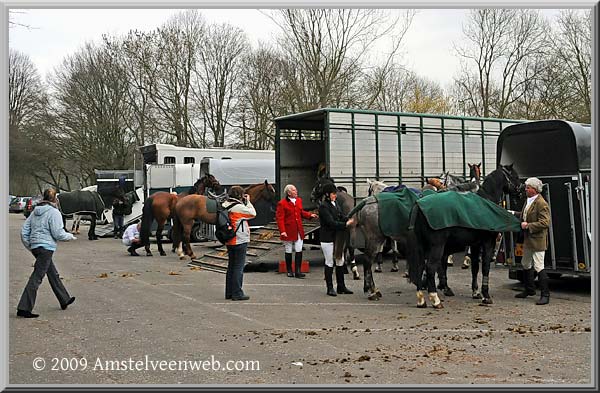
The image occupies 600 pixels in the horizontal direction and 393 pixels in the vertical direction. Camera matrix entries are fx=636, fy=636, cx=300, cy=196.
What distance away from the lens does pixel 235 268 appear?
1057 cm

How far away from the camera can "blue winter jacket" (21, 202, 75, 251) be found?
30.1ft

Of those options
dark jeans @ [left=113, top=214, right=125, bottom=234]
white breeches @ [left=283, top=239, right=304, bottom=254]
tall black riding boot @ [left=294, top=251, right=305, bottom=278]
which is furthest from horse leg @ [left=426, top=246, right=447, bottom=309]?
dark jeans @ [left=113, top=214, right=125, bottom=234]

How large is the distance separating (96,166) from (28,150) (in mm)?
4218

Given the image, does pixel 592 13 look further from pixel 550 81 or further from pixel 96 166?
pixel 96 166

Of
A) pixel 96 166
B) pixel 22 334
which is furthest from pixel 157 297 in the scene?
pixel 96 166

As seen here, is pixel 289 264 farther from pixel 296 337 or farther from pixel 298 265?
pixel 296 337

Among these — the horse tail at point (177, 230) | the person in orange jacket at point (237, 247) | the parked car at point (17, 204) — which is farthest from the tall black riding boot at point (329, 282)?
the parked car at point (17, 204)

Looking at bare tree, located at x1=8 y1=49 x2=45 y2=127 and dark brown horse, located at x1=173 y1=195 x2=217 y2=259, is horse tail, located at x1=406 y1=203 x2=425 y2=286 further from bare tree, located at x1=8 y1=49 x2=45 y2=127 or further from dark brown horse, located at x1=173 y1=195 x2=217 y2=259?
bare tree, located at x1=8 y1=49 x2=45 y2=127

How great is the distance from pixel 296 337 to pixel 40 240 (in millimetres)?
4106

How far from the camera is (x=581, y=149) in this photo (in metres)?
10.6

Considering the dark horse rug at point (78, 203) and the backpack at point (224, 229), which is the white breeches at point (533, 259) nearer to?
the backpack at point (224, 229)

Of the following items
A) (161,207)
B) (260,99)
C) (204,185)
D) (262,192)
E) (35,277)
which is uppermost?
(260,99)

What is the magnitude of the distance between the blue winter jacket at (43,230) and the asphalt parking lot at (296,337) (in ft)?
3.48

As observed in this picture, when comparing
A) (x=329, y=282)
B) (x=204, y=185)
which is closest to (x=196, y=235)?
(x=204, y=185)
